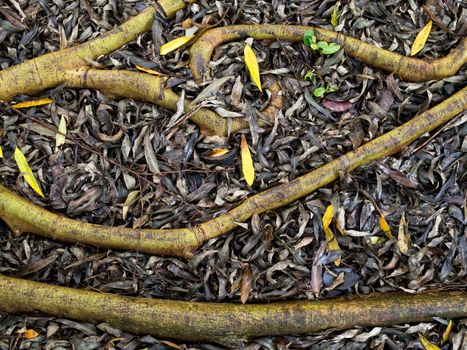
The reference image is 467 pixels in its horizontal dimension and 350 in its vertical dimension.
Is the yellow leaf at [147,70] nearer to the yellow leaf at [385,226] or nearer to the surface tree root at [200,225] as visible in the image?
the surface tree root at [200,225]

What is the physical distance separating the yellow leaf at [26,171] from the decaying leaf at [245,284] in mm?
1323

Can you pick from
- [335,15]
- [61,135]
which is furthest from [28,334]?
[335,15]

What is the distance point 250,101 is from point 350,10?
93 centimetres

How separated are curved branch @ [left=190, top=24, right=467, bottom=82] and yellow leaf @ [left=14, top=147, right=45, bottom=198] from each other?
118 centimetres

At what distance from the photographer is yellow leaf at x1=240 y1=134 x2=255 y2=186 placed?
3400 millimetres

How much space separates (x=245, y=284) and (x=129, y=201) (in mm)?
866

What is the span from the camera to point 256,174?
3461mm

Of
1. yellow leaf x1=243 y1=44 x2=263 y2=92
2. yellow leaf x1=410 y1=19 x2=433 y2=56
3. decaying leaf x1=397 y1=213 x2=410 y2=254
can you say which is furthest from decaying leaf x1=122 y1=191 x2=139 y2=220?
yellow leaf x1=410 y1=19 x2=433 y2=56

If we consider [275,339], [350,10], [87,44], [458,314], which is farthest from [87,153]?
[458,314]

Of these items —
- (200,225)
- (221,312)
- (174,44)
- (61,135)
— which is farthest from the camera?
(174,44)

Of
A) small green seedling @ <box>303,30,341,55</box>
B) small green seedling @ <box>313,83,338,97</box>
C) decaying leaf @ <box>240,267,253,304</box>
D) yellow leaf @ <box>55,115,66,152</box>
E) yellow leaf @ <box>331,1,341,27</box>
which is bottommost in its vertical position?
decaying leaf @ <box>240,267,253,304</box>

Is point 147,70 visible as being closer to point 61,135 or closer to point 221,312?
point 61,135

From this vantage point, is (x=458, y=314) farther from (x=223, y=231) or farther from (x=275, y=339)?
(x=223, y=231)

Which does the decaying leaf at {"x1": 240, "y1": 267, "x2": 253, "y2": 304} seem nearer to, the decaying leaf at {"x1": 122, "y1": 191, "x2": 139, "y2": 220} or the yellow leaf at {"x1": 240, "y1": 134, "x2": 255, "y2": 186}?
the yellow leaf at {"x1": 240, "y1": 134, "x2": 255, "y2": 186}
